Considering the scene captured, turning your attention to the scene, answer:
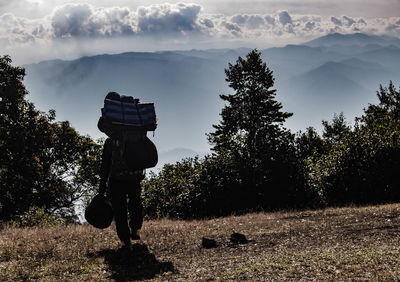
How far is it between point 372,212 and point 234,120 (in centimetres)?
3931

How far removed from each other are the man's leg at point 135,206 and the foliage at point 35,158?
10.3 m

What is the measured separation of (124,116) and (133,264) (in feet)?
8.33

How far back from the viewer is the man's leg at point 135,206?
7309 millimetres

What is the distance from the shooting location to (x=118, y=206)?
7.13 m

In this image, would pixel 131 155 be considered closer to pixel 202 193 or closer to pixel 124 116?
pixel 124 116

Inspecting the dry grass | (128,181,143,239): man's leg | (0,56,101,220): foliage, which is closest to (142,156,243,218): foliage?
(0,56,101,220): foliage

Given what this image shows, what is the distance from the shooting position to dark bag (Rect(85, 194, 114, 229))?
23.5 ft

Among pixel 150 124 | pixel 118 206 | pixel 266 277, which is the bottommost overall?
pixel 266 277

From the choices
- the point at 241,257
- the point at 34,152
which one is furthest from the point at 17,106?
the point at 241,257

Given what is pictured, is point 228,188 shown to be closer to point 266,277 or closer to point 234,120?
point 266,277

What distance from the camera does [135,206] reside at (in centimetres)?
745

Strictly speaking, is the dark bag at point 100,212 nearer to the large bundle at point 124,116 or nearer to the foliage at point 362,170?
the large bundle at point 124,116

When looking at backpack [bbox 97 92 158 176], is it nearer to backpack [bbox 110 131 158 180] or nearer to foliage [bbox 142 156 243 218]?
backpack [bbox 110 131 158 180]

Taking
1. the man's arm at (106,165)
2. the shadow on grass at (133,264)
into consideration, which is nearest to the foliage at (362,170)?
the shadow on grass at (133,264)
